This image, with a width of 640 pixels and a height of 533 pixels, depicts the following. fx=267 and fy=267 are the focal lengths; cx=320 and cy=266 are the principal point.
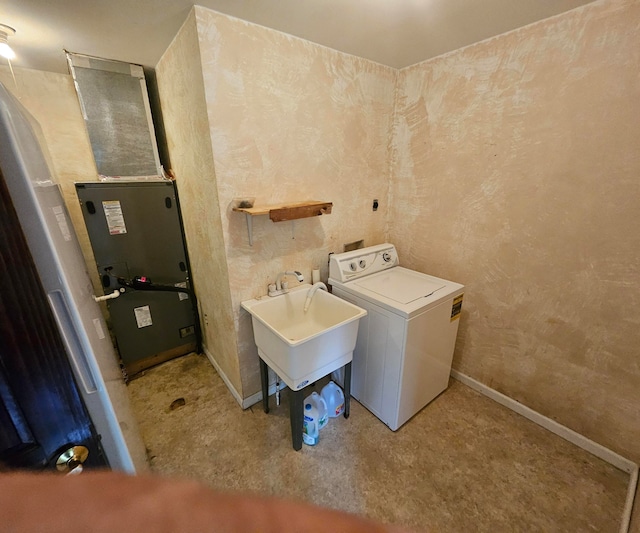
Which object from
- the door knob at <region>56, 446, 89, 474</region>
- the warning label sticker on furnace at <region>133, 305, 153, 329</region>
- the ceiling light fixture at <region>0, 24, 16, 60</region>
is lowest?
the warning label sticker on furnace at <region>133, 305, 153, 329</region>

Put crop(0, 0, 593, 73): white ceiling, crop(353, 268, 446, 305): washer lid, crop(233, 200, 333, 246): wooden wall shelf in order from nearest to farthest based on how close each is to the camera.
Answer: crop(0, 0, 593, 73): white ceiling → crop(233, 200, 333, 246): wooden wall shelf → crop(353, 268, 446, 305): washer lid

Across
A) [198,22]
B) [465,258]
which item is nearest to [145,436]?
[198,22]

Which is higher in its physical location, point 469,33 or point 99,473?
point 469,33

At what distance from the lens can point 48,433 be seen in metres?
0.48

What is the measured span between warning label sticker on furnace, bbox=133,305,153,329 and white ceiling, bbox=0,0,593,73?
177 cm

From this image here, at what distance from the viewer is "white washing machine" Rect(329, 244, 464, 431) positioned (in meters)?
1.61

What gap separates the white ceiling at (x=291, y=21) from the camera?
4.15 ft

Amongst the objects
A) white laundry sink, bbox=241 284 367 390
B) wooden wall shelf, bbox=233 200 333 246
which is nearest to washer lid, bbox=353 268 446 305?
white laundry sink, bbox=241 284 367 390

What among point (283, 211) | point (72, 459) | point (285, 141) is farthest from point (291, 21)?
point (72, 459)

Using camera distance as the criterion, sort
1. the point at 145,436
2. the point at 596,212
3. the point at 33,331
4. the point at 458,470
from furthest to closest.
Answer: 1. the point at 145,436
2. the point at 458,470
3. the point at 596,212
4. the point at 33,331

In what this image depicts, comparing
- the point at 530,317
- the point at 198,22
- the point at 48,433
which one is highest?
the point at 198,22

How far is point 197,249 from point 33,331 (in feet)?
5.61

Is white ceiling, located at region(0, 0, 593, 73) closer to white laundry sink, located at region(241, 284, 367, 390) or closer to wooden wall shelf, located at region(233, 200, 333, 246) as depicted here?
wooden wall shelf, located at region(233, 200, 333, 246)

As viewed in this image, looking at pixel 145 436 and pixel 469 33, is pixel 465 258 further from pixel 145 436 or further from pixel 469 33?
pixel 145 436
